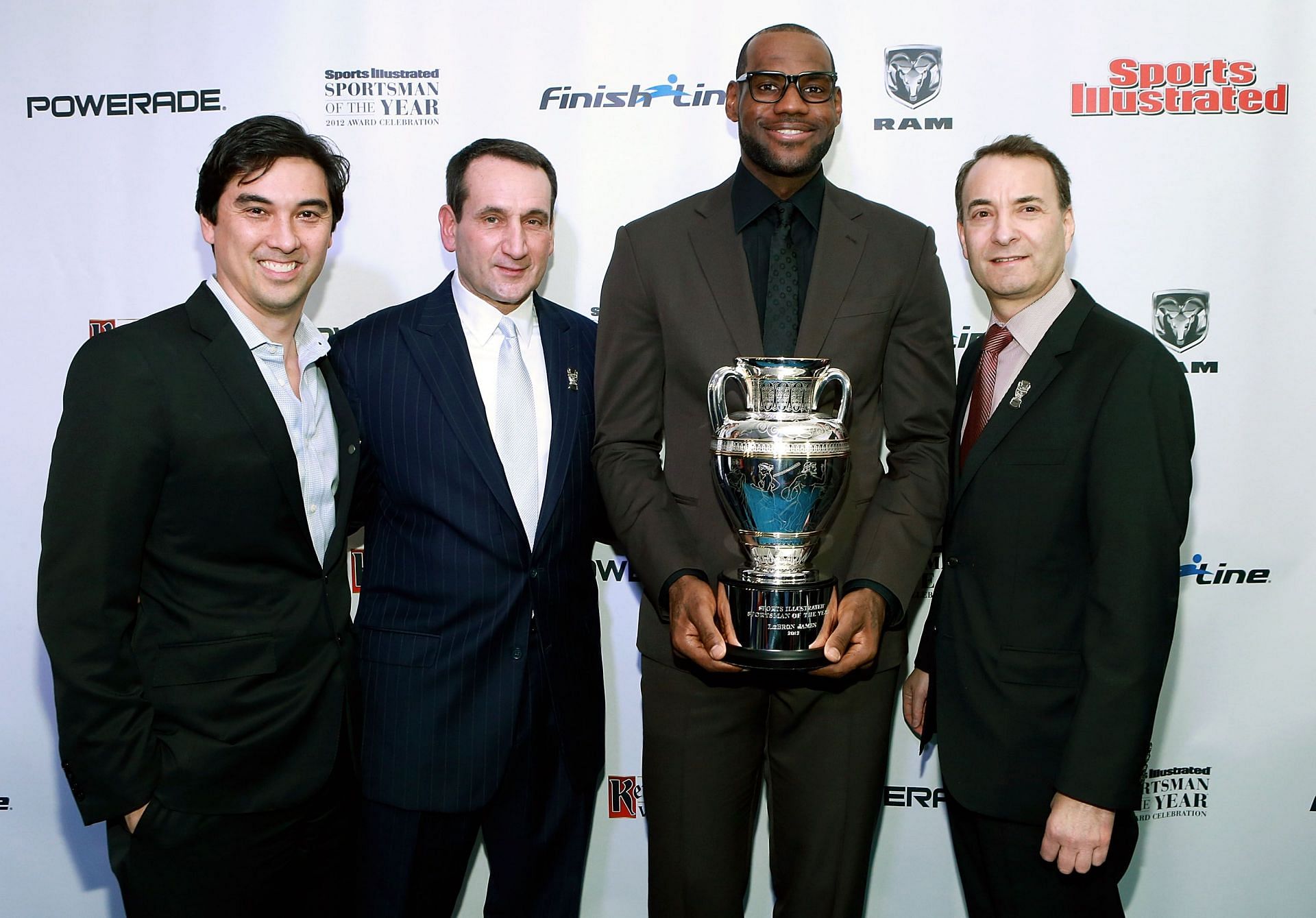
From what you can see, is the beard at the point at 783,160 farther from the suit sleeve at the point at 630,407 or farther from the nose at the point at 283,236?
the nose at the point at 283,236

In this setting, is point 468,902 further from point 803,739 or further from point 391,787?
point 803,739

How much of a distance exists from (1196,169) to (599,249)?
1.78 m

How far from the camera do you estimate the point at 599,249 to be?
2.87m

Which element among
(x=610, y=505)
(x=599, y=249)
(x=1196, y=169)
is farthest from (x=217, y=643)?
(x=1196, y=169)

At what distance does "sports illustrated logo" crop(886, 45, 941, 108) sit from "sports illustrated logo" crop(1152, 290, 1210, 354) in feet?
3.01

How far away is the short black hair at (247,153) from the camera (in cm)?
189

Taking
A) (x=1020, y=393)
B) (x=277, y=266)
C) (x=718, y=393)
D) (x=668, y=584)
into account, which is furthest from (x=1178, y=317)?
(x=277, y=266)

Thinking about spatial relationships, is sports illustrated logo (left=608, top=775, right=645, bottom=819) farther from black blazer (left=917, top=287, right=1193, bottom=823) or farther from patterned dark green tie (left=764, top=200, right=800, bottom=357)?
patterned dark green tie (left=764, top=200, right=800, bottom=357)

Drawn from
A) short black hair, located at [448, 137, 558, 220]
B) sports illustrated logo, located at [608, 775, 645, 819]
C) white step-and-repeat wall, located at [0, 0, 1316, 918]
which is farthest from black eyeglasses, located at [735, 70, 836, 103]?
sports illustrated logo, located at [608, 775, 645, 819]

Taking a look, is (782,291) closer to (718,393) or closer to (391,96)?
(718,393)

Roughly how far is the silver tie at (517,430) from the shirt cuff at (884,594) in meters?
0.70

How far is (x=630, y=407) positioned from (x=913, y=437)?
2.01 ft

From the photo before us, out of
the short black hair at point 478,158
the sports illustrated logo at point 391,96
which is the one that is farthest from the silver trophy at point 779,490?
the sports illustrated logo at point 391,96

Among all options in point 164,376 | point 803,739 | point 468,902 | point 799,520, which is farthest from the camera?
point 468,902
